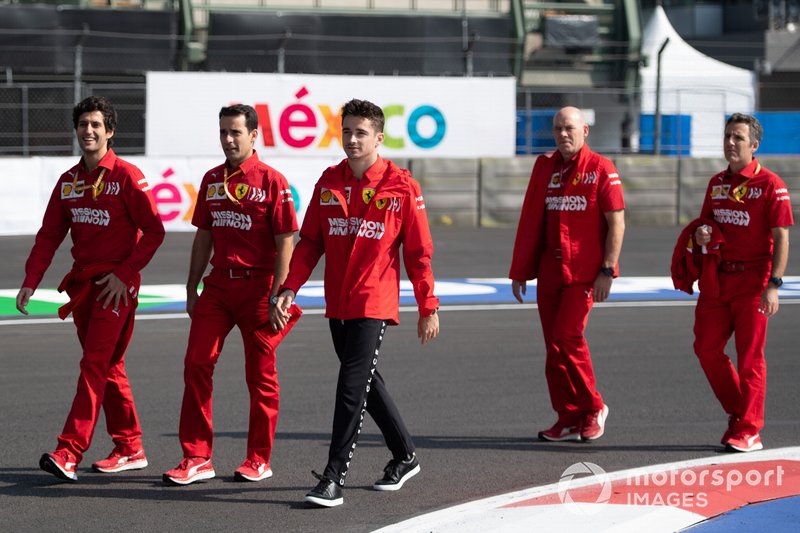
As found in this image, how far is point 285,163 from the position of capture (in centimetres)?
1969

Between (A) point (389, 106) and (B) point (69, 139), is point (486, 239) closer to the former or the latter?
(A) point (389, 106)

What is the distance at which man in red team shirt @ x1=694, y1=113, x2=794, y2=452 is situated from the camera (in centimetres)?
709

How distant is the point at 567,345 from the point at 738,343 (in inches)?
38.0

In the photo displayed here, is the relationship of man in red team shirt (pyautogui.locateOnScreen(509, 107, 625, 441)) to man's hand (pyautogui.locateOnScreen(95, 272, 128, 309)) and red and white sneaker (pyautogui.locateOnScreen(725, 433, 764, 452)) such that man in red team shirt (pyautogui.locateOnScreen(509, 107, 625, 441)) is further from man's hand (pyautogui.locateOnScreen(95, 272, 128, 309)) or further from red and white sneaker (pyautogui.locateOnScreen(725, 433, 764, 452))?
man's hand (pyautogui.locateOnScreen(95, 272, 128, 309))

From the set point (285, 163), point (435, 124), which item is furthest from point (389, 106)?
point (285, 163)

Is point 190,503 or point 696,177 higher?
point 696,177

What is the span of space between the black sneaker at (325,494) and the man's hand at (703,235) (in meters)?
2.63

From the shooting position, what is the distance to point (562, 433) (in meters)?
7.46

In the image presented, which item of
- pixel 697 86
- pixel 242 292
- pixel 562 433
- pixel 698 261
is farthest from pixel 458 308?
pixel 697 86

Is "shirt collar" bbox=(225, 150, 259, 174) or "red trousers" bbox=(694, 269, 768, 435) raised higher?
"shirt collar" bbox=(225, 150, 259, 174)

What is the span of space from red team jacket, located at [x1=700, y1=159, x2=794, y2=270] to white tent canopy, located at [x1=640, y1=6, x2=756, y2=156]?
55.6ft

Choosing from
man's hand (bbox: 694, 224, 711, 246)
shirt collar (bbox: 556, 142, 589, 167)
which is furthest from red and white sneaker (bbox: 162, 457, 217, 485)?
man's hand (bbox: 694, 224, 711, 246)

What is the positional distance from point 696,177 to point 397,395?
14.3m

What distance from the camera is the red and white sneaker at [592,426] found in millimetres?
7414
